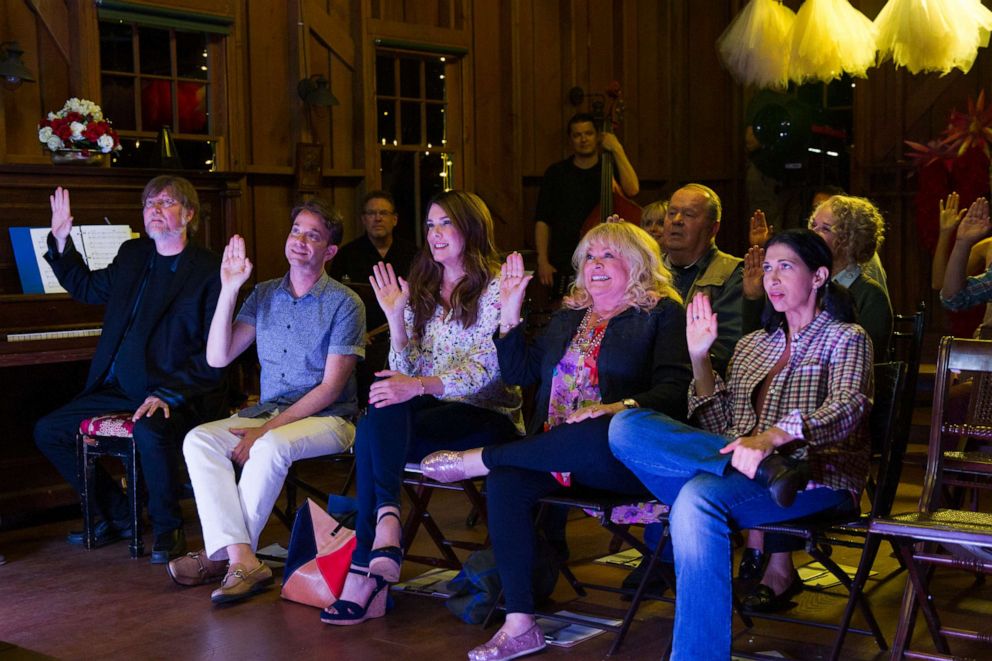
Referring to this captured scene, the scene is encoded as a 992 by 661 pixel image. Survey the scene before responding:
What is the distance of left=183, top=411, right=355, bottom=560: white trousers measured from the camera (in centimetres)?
432

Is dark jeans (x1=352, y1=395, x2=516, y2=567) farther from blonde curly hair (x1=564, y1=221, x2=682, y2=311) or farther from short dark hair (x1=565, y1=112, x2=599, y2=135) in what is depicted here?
short dark hair (x1=565, y1=112, x2=599, y2=135)

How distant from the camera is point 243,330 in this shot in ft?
15.5

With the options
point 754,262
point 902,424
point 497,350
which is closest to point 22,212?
point 497,350

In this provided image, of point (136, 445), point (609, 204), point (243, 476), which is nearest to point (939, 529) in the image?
point (243, 476)

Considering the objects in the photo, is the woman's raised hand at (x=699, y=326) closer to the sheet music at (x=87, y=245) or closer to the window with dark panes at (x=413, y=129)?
the sheet music at (x=87, y=245)

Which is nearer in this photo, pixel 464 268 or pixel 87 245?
pixel 464 268

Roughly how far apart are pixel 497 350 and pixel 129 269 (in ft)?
6.29

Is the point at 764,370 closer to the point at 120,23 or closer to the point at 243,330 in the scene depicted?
the point at 243,330

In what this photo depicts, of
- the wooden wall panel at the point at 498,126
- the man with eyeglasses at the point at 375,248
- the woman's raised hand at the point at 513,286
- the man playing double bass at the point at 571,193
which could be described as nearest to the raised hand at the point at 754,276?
the woman's raised hand at the point at 513,286

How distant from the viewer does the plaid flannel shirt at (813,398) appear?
A: 327cm

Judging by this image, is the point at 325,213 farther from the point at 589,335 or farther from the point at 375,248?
the point at 375,248

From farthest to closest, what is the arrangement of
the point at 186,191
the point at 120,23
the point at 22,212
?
the point at 120,23
the point at 22,212
the point at 186,191

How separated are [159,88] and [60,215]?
1.97 meters

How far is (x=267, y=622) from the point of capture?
4.01 meters
